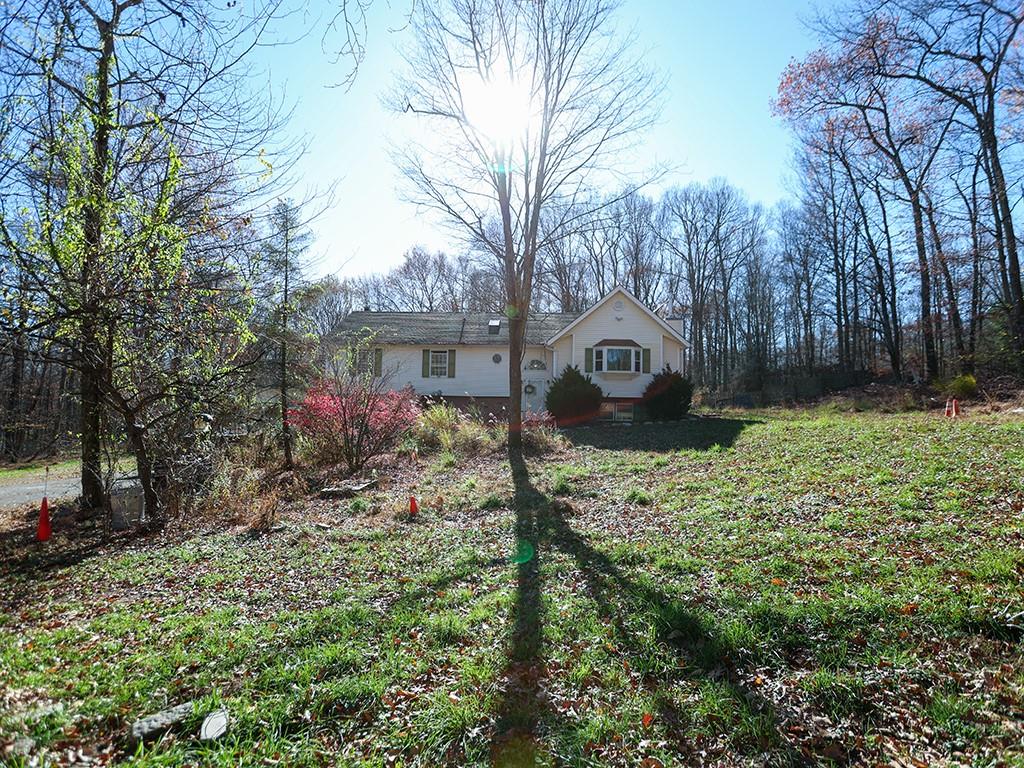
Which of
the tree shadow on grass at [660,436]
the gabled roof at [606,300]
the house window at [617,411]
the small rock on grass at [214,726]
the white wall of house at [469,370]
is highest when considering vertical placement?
the gabled roof at [606,300]

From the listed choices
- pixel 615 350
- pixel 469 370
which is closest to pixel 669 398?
pixel 615 350

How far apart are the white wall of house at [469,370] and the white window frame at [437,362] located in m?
0.10

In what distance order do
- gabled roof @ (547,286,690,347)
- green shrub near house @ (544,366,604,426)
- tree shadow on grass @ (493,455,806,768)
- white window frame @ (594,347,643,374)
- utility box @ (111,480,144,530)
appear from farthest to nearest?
gabled roof @ (547,286,690,347) → white window frame @ (594,347,643,374) → green shrub near house @ (544,366,604,426) → utility box @ (111,480,144,530) → tree shadow on grass @ (493,455,806,768)

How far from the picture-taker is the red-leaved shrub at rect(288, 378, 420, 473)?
1127cm

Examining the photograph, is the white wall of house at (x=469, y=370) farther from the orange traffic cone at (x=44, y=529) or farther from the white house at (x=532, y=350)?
the orange traffic cone at (x=44, y=529)

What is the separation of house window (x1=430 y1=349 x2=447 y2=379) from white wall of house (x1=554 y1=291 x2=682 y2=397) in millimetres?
5291

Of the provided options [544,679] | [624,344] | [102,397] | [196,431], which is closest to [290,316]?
[196,431]

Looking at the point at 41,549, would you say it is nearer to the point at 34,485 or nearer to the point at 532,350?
the point at 34,485

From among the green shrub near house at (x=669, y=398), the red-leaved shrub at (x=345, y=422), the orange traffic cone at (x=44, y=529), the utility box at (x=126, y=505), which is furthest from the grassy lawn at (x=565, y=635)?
the green shrub near house at (x=669, y=398)

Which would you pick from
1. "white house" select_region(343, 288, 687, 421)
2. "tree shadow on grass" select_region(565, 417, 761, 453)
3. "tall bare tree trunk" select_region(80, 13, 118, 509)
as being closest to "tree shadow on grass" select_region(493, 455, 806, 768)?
"tall bare tree trunk" select_region(80, 13, 118, 509)

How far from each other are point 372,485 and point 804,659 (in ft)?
→ 25.6

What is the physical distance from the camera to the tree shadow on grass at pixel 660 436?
41.3 feet

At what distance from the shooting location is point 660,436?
14.7 metres

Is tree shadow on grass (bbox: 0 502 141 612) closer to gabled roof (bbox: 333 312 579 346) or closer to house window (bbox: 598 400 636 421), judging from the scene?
gabled roof (bbox: 333 312 579 346)
